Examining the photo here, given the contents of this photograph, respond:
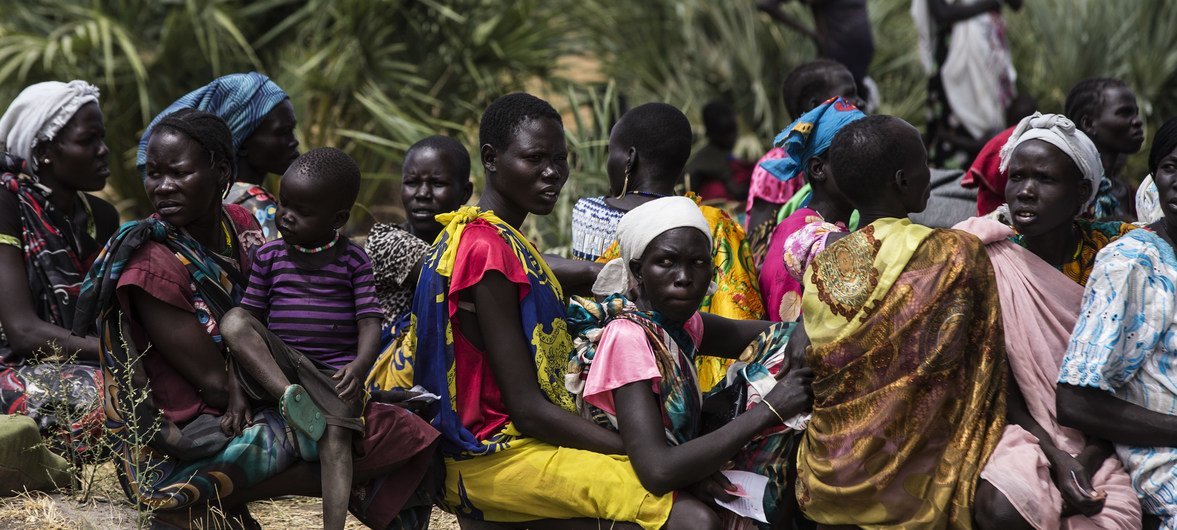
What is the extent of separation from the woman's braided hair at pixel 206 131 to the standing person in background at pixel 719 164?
4.61m

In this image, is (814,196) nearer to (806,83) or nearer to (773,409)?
(773,409)

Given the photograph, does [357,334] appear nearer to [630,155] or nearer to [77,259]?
[630,155]

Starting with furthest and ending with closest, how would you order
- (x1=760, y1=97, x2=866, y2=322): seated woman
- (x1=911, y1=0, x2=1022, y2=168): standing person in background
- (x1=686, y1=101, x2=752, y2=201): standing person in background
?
(x1=911, y1=0, x2=1022, y2=168): standing person in background
(x1=686, y1=101, x2=752, y2=201): standing person in background
(x1=760, y1=97, x2=866, y2=322): seated woman

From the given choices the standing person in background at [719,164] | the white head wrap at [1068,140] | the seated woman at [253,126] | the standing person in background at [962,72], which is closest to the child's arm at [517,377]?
→ the white head wrap at [1068,140]

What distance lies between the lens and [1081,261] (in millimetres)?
3795

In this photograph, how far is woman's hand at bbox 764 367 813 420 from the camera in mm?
3289

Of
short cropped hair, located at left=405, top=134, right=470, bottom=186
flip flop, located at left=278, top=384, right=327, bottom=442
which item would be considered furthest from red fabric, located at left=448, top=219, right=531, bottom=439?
short cropped hair, located at left=405, top=134, right=470, bottom=186

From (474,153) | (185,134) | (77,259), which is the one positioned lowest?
(474,153)

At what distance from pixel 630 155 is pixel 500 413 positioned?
119 cm

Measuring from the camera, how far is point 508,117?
3746mm

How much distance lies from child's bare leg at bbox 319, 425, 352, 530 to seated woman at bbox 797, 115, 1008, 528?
127 cm

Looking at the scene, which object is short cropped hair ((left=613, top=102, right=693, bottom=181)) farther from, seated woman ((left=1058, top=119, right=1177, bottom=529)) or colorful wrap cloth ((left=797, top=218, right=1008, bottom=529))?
seated woman ((left=1058, top=119, right=1177, bottom=529))

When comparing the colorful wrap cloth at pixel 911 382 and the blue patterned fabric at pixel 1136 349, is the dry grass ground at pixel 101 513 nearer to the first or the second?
the colorful wrap cloth at pixel 911 382

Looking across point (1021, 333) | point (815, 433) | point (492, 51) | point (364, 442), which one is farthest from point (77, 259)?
point (492, 51)
